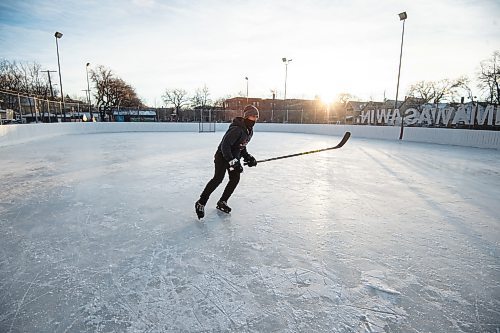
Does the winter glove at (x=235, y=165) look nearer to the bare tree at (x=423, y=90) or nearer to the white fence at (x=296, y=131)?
the white fence at (x=296, y=131)

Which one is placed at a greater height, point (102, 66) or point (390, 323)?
point (102, 66)

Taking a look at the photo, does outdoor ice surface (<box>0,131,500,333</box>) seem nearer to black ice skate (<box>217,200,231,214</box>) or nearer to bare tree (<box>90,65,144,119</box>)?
black ice skate (<box>217,200,231,214</box>)

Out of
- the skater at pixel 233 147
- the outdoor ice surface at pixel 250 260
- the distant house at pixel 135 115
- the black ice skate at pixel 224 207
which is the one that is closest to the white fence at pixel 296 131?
the distant house at pixel 135 115

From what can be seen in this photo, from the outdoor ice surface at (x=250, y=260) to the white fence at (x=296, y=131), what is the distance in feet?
33.6

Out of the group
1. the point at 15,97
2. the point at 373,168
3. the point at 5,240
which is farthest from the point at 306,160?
the point at 15,97

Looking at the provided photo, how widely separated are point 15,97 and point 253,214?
1527 cm

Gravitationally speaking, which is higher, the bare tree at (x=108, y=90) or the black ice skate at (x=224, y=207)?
the bare tree at (x=108, y=90)

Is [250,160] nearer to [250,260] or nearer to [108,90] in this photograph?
[250,260]

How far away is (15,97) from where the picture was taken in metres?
13.4

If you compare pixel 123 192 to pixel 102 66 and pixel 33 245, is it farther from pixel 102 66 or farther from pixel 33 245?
pixel 102 66

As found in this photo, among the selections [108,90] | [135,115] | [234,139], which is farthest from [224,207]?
[108,90]

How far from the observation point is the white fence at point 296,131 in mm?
12863

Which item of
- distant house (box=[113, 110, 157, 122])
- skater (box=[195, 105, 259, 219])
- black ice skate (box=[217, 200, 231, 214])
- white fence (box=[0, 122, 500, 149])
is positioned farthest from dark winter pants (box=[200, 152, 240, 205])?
distant house (box=[113, 110, 157, 122])

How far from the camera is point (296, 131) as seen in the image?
25.1 metres
